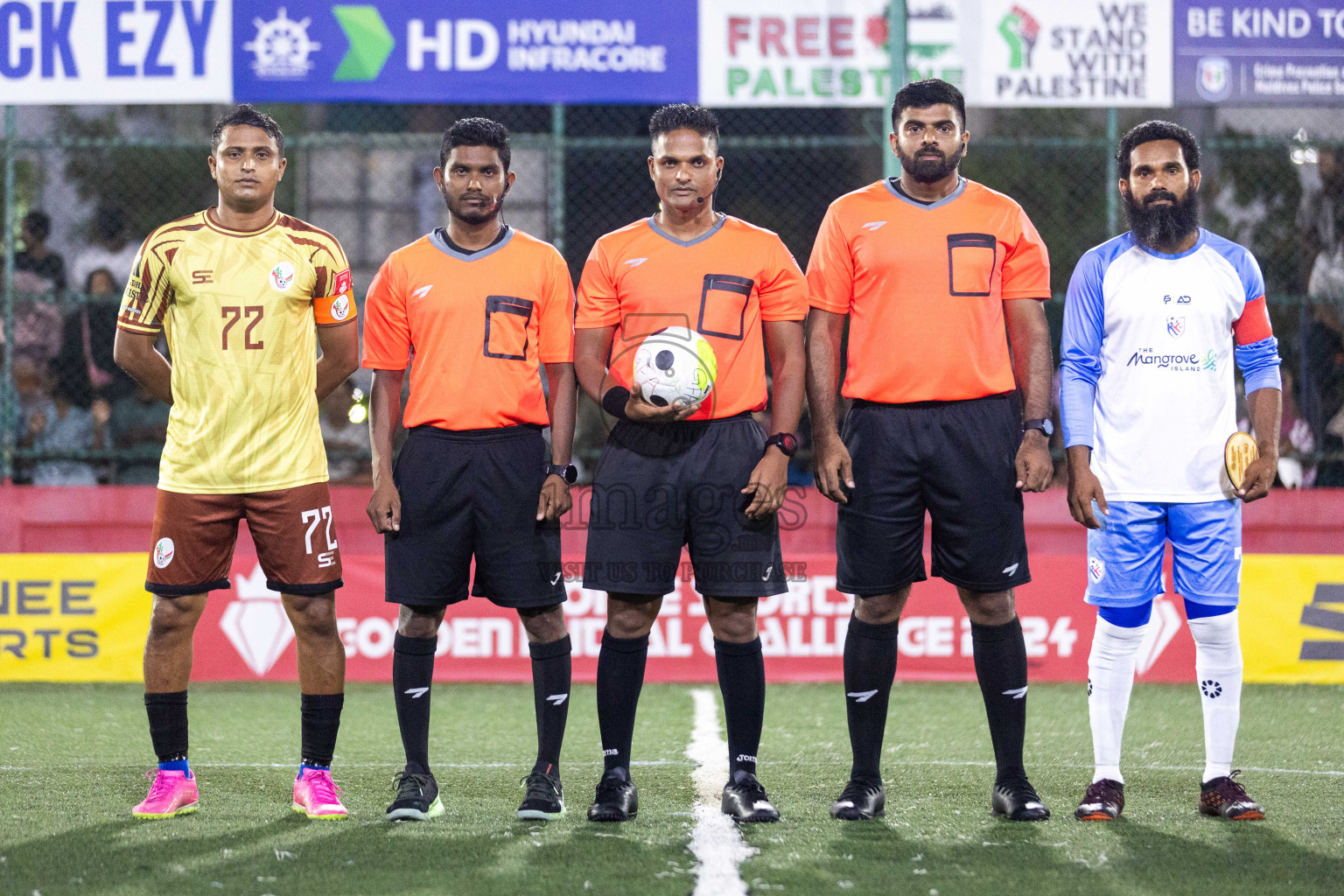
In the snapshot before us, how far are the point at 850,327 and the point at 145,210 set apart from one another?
29.0 feet

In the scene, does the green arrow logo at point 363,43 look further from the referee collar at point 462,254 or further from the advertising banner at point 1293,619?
the advertising banner at point 1293,619

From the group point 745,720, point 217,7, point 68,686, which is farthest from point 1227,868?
point 217,7

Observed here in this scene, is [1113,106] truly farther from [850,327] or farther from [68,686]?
[68,686]

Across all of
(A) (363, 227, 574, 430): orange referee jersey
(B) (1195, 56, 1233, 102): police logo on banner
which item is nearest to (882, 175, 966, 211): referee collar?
(A) (363, 227, 574, 430): orange referee jersey

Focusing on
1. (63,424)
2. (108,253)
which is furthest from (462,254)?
(108,253)

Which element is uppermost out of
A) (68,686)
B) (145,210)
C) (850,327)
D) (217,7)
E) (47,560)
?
(217,7)

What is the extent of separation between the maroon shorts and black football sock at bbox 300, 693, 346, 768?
352 millimetres

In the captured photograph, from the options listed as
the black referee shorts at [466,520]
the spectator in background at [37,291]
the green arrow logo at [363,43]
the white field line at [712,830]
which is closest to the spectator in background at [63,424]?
the spectator in background at [37,291]

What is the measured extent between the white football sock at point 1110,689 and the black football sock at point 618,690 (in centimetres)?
145

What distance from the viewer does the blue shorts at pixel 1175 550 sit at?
4.52 m

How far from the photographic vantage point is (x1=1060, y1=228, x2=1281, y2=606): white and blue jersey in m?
4.52

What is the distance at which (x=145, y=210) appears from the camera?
1178 cm

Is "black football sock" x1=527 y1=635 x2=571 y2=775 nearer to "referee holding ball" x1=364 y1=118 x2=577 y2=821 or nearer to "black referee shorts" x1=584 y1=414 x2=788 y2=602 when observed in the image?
"referee holding ball" x1=364 y1=118 x2=577 y2=821

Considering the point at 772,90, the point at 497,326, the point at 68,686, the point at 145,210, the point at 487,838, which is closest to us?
the point at 487,838
